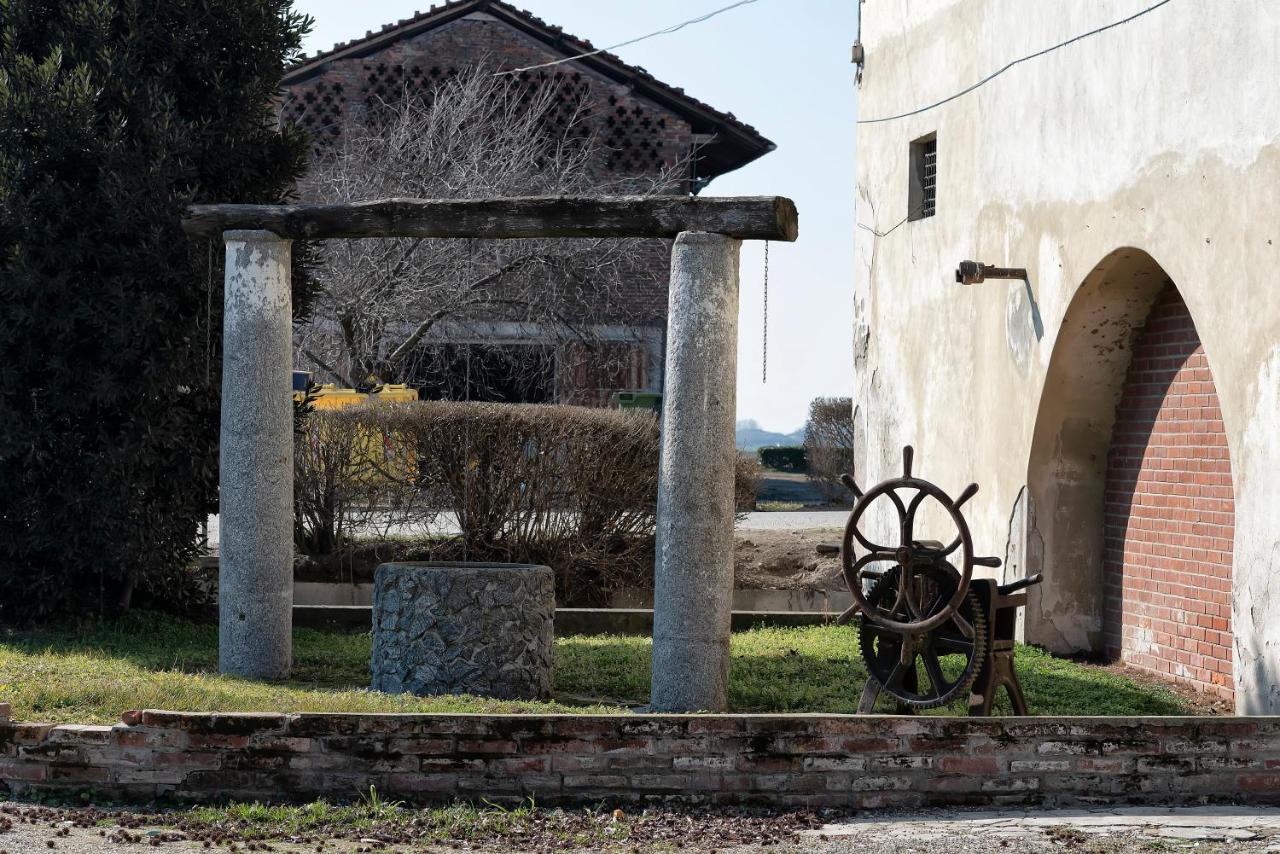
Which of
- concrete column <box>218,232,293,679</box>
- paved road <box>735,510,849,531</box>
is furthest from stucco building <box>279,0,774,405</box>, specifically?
concrete column <box>218,232,293,679</box>

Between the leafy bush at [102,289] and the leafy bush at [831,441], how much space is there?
14.9 meters

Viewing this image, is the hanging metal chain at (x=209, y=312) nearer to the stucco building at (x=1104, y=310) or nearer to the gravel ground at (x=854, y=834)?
the gravel ground at (x=854, y=834)

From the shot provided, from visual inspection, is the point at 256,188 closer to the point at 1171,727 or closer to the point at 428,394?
→ the point at 1171,727

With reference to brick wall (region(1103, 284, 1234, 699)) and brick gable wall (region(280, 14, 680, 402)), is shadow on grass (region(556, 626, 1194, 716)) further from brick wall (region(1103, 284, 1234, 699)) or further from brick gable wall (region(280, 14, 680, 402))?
brick gable wall (region(280, 14, 680, 402))

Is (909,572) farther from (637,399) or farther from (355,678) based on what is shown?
(637,399)

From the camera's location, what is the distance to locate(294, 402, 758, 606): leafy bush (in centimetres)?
1298

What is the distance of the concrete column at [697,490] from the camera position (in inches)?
311

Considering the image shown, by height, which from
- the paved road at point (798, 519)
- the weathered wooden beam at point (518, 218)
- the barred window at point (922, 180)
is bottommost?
the paved road at point (798, 519)

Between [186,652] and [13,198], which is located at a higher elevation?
[13,198]

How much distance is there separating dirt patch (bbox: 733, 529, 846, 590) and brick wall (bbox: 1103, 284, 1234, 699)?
4131 millimetres

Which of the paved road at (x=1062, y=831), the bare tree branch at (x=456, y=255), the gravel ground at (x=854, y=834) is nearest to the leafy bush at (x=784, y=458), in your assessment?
the bare tree branch at (x=456, y=255)

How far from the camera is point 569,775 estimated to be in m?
6.13

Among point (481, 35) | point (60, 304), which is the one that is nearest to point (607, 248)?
point (481, 35)

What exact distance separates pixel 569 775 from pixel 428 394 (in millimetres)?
16726
